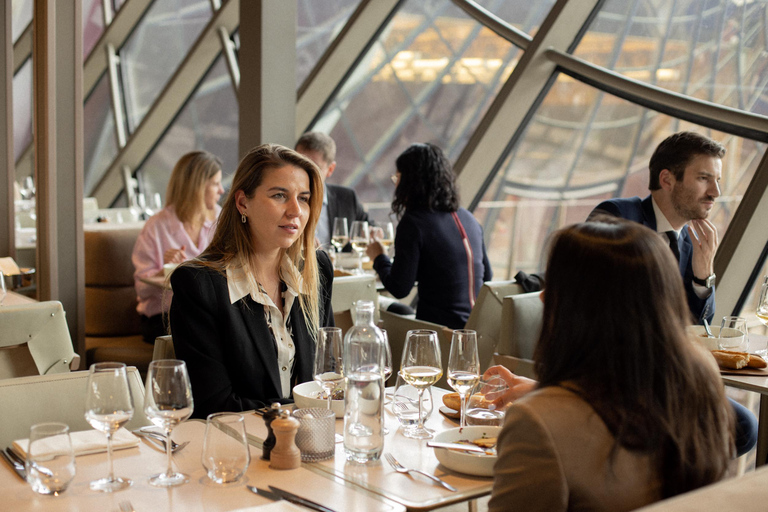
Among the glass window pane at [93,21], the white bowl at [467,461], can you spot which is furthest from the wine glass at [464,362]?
the glass window pane at [93,21]

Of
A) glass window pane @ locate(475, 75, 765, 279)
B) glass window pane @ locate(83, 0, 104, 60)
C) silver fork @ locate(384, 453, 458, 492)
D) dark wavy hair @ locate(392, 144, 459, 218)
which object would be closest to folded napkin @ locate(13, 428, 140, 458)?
silver fork @ locate(384, 453, 458, 492)

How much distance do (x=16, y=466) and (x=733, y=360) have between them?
216 centimetres

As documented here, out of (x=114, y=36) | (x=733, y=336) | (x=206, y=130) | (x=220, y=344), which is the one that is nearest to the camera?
(x=220, y=344)

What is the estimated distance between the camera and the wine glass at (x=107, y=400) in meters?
1.42

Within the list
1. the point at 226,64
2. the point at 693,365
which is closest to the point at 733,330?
the point at 693,365

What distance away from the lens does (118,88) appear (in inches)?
344

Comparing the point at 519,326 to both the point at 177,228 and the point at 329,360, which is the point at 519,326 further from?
the point at 177,228

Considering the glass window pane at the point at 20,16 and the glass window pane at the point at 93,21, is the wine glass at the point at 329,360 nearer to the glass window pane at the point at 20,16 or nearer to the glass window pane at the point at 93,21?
the glass window pane at the point at 93,21

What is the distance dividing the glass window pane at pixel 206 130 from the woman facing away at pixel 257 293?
4892 millimetres

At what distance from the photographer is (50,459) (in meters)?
1.34

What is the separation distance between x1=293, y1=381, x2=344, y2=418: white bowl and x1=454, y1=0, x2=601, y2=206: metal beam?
2.90 metres

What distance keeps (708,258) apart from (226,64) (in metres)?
5.23

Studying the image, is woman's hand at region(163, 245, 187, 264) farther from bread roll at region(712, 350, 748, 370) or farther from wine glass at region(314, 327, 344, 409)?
bread roll at region(712, 350, 748, 370)

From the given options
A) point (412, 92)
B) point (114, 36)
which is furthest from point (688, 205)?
point (114, 36)
